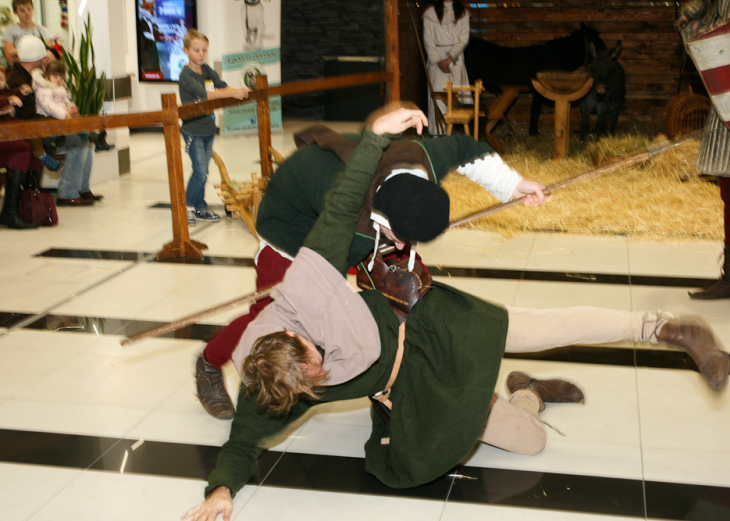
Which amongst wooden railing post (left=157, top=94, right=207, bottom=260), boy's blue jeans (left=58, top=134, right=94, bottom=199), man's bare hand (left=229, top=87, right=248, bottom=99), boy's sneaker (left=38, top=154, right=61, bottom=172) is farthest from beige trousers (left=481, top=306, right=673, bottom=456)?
boy's blue jeans (left=58, top=134, right=94, bottom=199)

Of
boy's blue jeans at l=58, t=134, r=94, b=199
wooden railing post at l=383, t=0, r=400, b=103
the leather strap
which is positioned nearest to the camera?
the leather strap

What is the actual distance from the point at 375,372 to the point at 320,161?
592mm

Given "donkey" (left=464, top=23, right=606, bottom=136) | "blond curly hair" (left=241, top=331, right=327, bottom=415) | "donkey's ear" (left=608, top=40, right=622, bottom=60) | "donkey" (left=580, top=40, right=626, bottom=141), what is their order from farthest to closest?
"donkey" (left=464, top=23, right=606, bottom=136)
"donkey's ear" (left=608, top=40, right=622, bottom=60)
"donkey" (left=580, top=40, right=626, bottom=141)
"blond curly hair" (left=241, top=331, right=327, bottom=415)

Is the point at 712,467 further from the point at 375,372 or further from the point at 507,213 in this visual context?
the point at 507,213

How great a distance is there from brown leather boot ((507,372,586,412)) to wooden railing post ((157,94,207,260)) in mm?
2497

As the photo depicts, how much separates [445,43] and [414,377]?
7.17 m

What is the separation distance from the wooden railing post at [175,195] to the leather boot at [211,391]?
2.03 m

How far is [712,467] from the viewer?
2242mm

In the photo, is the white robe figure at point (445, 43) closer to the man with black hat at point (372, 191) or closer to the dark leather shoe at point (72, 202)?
the dark leather shoe at point (72, 202)

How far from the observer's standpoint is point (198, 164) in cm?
545

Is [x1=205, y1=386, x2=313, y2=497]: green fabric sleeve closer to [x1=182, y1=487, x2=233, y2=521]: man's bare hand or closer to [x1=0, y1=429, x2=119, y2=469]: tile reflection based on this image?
[x1=182, y1=487, x2=233, y2=521]: man's bare hand

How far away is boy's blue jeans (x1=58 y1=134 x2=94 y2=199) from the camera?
6.02m

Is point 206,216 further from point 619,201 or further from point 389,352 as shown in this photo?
point 389,352

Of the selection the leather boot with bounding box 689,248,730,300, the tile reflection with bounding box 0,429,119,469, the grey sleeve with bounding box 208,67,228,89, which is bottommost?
the tile reflection with bounding box 0,429,119,469
